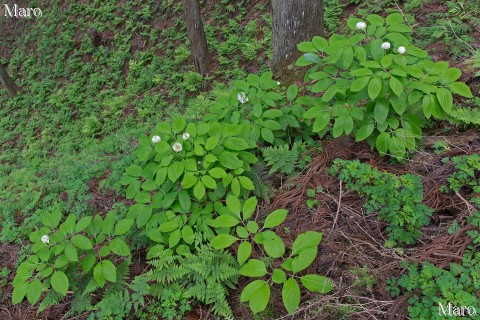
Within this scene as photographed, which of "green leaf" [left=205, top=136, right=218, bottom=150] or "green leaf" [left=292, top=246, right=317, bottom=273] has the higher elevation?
"green leaf" [left=205, top=136, right=218, bottom=150]

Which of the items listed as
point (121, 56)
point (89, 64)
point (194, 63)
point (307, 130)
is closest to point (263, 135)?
point (307, 130)

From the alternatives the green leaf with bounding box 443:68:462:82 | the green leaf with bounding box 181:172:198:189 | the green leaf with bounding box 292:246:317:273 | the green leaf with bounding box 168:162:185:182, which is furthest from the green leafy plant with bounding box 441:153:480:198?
the green leaf with bounding box 168:162:185:182

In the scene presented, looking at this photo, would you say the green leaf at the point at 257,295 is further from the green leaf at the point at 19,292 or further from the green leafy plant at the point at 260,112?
the green leaf at the point at 19,292

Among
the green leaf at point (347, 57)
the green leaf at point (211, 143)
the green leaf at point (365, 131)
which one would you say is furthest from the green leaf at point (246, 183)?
the green leaf at point (347, 57)

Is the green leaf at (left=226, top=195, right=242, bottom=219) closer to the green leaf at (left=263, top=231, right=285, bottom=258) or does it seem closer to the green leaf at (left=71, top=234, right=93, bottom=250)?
the green leaf at (left=263, top=231, right=285, bottom=258)

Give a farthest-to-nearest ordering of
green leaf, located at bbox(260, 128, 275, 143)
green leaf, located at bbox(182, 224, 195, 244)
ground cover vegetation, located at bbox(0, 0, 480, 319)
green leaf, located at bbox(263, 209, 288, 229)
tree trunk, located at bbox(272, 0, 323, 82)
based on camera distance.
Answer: tree trunk, located at bbox(272, 0, 323, 82), green leaf, located at bbox(260, 128, 275, 143), green leaf, located at bbox(182, 224, 195, 244), green leaf, located at bbox(263, 209, 288, 229), ground cover vegetation, located at bbox(0, 0, 480, 319)

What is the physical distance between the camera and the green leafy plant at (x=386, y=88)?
93.0 inches

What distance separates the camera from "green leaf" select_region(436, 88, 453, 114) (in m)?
2.34

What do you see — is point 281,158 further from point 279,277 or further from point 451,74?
point 451,74

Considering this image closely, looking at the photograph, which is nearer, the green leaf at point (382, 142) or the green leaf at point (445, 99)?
the green leaf at point (445, 99)

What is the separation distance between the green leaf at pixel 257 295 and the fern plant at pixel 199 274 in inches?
11.4

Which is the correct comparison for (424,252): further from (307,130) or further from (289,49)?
(289,49)

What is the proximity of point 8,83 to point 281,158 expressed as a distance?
35.3ft

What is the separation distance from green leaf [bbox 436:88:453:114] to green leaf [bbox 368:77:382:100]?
1.41 feet
